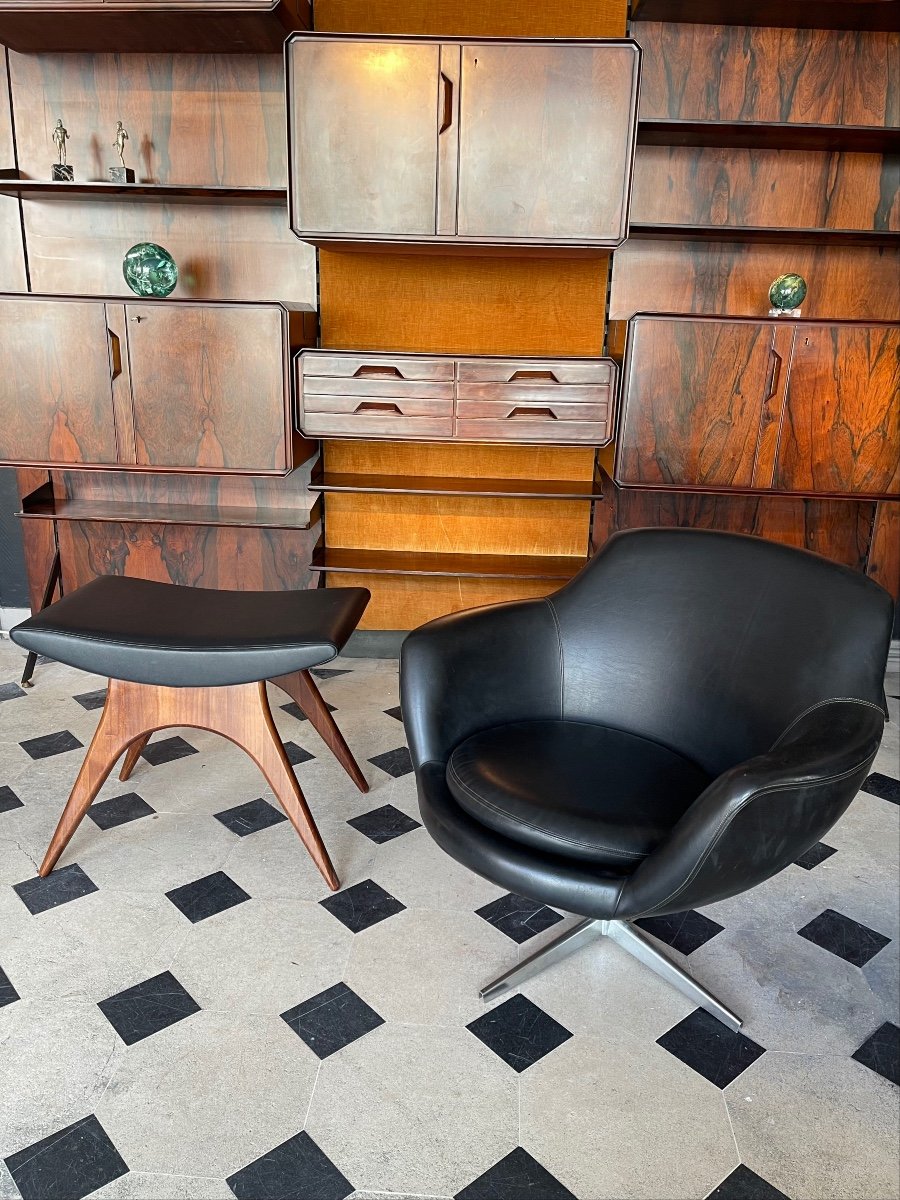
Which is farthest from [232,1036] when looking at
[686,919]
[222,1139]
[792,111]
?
[792,111]

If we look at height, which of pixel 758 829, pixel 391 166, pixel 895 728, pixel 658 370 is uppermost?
pixel 391 166

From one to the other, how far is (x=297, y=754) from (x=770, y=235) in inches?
86.5

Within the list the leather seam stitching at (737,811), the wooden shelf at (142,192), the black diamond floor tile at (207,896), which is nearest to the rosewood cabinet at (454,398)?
the wooden shelf at (142,192)

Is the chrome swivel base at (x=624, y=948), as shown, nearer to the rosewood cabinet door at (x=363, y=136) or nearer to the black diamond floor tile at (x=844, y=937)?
the black diamond floor tile at (x=844, y=937)

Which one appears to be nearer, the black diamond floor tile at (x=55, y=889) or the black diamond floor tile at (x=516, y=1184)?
the black diamond floor tile at (x=516, y=1184)

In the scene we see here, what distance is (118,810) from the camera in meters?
2.24

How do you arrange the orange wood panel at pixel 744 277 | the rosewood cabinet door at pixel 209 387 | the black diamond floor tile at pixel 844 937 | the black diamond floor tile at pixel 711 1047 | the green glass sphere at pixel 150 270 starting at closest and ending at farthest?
1. the black diamond floor tile at pixel 711 1047
2. the black diamond floor tile at pixel 844 937
3. the rosewood cabinet door at pixel 209 387
4. the green glass sphere at pixel 150 270
5. the orange wood panel at pixel 744 277

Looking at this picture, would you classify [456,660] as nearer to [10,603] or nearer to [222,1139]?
[222,1139]

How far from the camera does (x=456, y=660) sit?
1.73 m

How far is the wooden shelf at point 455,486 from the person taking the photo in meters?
2.88

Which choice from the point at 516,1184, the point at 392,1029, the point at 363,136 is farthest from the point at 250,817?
the point at 363,136

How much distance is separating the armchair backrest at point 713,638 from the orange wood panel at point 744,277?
1.42 meters

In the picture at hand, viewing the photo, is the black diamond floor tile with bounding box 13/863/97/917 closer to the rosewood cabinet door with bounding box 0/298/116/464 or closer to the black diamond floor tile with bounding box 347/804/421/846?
the black diamond floor tile with bounding box 347/804/421/846

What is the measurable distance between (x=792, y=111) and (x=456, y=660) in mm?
2224
